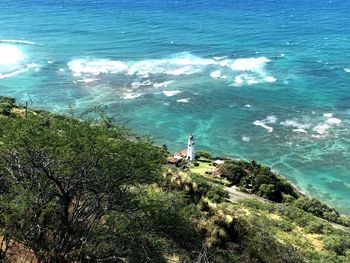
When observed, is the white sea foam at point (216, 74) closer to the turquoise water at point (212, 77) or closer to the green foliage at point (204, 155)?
the turquoise water at point (212, 77)

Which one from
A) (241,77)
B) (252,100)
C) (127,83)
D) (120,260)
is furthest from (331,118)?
(120,260)

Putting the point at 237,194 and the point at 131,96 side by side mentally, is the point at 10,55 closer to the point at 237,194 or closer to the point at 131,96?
the point at 131,96

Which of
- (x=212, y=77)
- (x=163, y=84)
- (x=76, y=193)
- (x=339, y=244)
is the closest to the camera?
(x=76, y=193)

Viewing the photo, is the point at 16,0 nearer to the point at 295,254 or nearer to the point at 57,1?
the point at 57,1

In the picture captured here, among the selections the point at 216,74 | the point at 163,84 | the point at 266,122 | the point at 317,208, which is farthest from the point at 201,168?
the point at 216,74

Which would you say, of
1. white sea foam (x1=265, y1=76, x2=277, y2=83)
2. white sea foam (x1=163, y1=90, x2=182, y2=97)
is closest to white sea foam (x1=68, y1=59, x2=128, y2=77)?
white sea foam (x1=163, y1=90, x2=182, y2=97)

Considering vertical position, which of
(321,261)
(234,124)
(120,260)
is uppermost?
(120,260)

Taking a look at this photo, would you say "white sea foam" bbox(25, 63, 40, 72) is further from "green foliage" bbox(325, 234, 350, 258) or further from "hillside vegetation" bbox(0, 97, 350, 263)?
"hillside vegetation" bbox(0, 97, 350, 263)

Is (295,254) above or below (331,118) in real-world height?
above
